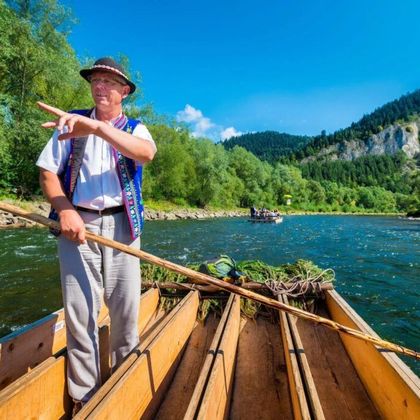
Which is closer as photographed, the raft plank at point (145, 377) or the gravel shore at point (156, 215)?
the raft plank at point (145, 377)

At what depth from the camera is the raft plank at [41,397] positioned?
196cm

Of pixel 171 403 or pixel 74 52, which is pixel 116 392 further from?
pixel 74 52

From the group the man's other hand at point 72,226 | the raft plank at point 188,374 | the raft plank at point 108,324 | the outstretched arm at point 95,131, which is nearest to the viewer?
the outstretched arm at point 95,131

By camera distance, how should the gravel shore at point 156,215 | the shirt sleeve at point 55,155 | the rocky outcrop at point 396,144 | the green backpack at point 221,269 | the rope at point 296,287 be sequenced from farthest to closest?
the rocky outcrop at point 396,144, the gravel shore at point 156,215, the green backpack at point 221,269, the rope at point 296,287, the shirt sleeve at point 55,155

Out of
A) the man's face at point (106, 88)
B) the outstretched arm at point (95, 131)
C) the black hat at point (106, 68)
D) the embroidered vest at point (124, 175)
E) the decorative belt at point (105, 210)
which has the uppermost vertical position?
the black hat at point (106, 68)

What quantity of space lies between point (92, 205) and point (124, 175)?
30 centimetres

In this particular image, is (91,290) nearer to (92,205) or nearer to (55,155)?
(92,205)

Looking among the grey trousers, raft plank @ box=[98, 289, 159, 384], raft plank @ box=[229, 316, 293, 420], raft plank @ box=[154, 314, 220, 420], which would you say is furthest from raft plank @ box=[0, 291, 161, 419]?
raft plank @ box=[229, 316, 293, 420]

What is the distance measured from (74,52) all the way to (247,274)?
1124 inches

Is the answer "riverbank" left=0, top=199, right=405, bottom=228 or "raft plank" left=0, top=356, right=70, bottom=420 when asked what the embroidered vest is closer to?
"raft plank" left=0, top=356, right=70, bottom=420

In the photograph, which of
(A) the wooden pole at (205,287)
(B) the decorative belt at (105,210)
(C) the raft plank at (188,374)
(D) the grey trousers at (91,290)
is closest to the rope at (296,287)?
(A) the wooden pole at (205,287)

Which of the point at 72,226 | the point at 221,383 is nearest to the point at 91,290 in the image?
the point at 72,226

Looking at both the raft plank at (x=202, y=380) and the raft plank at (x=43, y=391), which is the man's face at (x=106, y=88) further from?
the raft plank at (x=202, y=380)

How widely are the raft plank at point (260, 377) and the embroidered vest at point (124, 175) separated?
1672 mm
